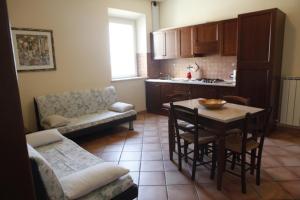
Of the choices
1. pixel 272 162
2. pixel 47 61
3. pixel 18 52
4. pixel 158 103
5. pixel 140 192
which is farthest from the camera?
pixel 158 103

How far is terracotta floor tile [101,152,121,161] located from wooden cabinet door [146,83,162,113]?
88.2 inches

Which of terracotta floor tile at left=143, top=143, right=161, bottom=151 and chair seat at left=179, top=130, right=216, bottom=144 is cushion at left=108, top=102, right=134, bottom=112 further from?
chair seat at left=179, top=130, right=216, bottom=144

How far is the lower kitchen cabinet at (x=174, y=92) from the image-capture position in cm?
396

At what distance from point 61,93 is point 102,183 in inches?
107

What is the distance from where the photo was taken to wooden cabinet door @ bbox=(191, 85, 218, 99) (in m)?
4.04

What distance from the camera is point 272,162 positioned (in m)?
2.76

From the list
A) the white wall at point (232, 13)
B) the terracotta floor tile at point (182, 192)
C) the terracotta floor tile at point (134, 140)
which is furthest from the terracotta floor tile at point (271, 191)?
the white wall at point (232, 13)

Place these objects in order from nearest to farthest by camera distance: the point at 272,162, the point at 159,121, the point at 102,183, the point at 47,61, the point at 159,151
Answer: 1. the point at 102,183
2. the point at 272,162
3. the point at 159,151
4. the point at 47,61
5. the point at 159,121

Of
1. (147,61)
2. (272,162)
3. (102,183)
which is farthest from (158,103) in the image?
(102,183)

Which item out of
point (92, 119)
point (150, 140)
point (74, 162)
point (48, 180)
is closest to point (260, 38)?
point (150, 140)

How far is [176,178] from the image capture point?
8.11 feet

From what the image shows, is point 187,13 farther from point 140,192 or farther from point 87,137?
point 140,192

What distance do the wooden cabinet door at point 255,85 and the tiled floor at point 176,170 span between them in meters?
0.67

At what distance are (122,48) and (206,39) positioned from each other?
2.11 m
